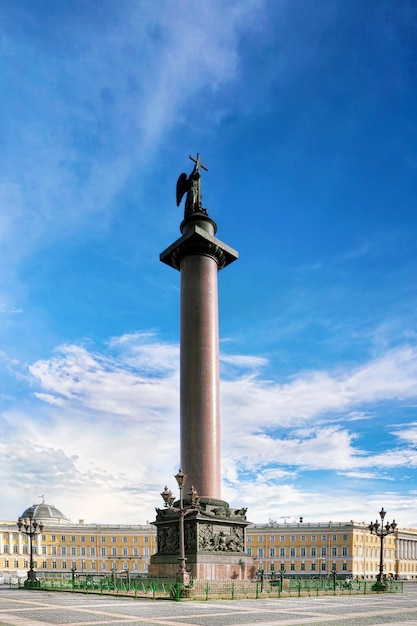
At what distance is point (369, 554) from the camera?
119125 mm

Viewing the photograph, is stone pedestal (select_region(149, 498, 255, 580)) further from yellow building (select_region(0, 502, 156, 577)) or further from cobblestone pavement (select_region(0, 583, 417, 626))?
yellow building (select_region(0, 502, 156, 577))

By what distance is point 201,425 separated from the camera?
39.0 m

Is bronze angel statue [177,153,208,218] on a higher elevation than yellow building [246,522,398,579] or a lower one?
higher

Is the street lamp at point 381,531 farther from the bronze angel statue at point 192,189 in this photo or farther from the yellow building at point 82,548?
the yellow building at point 82,548

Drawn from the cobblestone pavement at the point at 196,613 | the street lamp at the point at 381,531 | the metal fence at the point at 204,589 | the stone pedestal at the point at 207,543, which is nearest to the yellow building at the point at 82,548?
the street lamp at the point at 381,531

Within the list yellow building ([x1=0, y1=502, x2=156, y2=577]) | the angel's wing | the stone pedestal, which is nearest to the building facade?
yellow building ([x1=0, y1=502, x2=156, y2=577])

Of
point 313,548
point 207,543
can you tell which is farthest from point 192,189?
point 313,548

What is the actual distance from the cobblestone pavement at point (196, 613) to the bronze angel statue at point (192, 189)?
27.3 m

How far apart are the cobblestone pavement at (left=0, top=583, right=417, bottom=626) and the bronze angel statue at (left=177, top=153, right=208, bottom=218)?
89.6ft

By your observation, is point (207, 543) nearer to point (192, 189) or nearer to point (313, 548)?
point (192, 189)

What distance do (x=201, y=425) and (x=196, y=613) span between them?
16.6 m

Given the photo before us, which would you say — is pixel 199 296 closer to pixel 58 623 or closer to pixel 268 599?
pixel 268 599

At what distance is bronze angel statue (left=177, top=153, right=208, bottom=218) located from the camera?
4662 centimetres

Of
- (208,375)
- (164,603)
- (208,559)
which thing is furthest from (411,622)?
(208,375)
